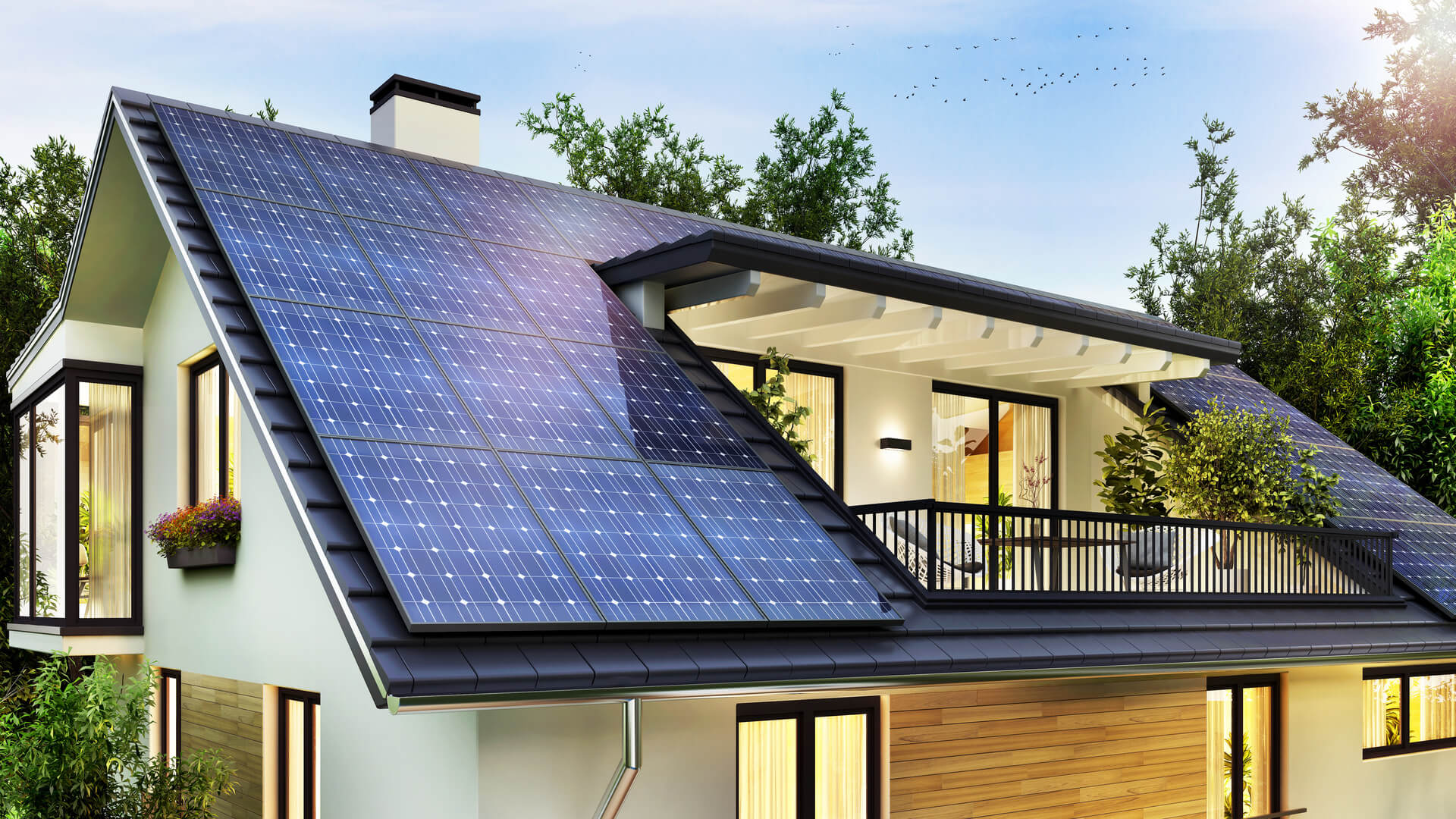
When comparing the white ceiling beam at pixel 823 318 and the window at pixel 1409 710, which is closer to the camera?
the white ceiling beam at pixel 823 318

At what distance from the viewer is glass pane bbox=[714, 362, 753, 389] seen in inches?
450

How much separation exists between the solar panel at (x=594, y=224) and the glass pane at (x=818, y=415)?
2009mm

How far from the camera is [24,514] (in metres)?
13.8

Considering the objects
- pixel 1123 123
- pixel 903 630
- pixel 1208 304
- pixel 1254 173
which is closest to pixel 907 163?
pixel 1123 123

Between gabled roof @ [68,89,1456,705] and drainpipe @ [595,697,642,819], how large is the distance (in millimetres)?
216

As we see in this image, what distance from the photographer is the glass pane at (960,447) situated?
43.7 ft

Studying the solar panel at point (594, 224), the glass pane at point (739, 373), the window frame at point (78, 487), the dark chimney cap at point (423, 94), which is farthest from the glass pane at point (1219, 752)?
the window frame at point (78, 487)

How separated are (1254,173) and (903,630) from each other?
131 feet

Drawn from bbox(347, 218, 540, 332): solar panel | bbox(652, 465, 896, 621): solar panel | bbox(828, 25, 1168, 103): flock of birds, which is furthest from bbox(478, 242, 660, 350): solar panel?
bbox(828, 25, 1168, 103): flock of birds

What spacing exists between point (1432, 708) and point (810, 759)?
29.4ft

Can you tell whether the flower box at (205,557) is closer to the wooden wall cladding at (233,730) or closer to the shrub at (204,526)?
the shrub at (204,526)

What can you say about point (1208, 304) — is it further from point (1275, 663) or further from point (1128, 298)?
point (1275, 663)

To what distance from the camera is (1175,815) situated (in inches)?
419

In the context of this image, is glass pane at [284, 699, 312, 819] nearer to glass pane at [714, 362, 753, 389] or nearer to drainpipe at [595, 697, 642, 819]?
drainpipe at [595, 697, 642, 819]
